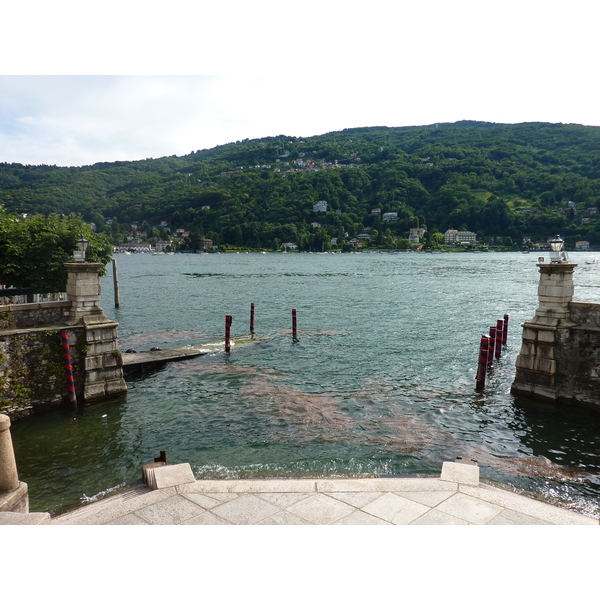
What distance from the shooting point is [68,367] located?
1261cm

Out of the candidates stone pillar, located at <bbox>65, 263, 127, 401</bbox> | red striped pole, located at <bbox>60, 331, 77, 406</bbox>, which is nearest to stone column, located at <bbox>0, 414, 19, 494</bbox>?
red striped pole, located at <bbox>60, 331, 77, 406</bbox>

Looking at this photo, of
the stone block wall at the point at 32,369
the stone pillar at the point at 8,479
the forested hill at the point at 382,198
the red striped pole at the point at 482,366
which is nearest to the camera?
the stone pillar at the point at 8,479

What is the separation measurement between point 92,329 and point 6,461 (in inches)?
285

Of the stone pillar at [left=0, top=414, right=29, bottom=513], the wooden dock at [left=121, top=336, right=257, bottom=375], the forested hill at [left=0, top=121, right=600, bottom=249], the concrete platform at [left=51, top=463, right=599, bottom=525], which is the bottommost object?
the wooden dock at [left=121, top=336, right=257, bottom=375]

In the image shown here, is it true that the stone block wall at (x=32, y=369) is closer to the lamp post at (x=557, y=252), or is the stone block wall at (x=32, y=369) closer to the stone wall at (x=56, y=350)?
the stone wall at (x=56, y=350)

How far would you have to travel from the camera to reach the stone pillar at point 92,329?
41.7 feet

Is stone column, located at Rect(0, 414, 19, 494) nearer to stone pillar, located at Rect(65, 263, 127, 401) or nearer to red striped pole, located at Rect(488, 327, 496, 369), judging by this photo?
stone pillar, located at Rect(65, 263, 127, 401)

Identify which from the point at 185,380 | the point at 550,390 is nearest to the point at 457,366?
the point at 550,390

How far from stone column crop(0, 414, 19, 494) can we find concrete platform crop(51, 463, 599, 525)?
0.97m

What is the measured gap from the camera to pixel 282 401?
46.4 ft

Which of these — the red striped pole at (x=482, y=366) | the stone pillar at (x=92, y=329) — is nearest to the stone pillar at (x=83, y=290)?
the stone pillar at (x=92, y=329)

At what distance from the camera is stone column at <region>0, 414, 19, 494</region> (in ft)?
19.1

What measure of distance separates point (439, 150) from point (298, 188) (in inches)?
2613

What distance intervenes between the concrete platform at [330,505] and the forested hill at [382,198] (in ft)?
466
